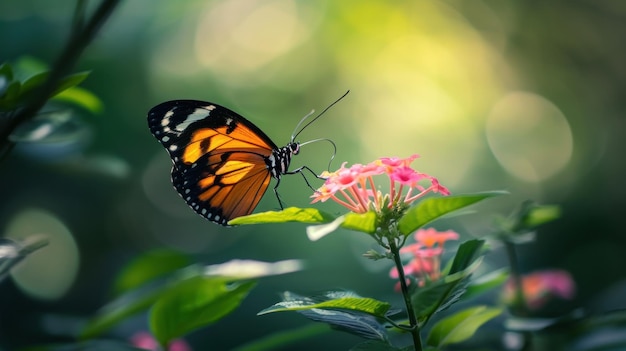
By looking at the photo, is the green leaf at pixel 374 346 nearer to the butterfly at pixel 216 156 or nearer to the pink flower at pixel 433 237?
the pink flower at pixel 433 237

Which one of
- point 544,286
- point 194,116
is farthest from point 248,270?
point 544,286

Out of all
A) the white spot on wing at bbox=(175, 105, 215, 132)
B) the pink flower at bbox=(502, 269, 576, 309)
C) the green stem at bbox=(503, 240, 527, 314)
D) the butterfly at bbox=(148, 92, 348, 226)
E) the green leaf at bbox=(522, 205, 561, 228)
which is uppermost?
the white spot on wing at bbox=(175, 105, 215, 132)

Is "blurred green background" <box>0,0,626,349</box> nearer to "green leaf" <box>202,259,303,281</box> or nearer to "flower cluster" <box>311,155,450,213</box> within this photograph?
"flower cluster" <box>311,155,450,213</box>

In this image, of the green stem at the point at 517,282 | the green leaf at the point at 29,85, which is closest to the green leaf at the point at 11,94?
the green leaf at the point at 29,85

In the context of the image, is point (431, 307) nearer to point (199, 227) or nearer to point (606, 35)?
point (199, 227)

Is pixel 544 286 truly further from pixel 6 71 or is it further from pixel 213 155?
pixel 6 71

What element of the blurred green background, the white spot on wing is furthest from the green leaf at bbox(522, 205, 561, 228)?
the white spot on wing
